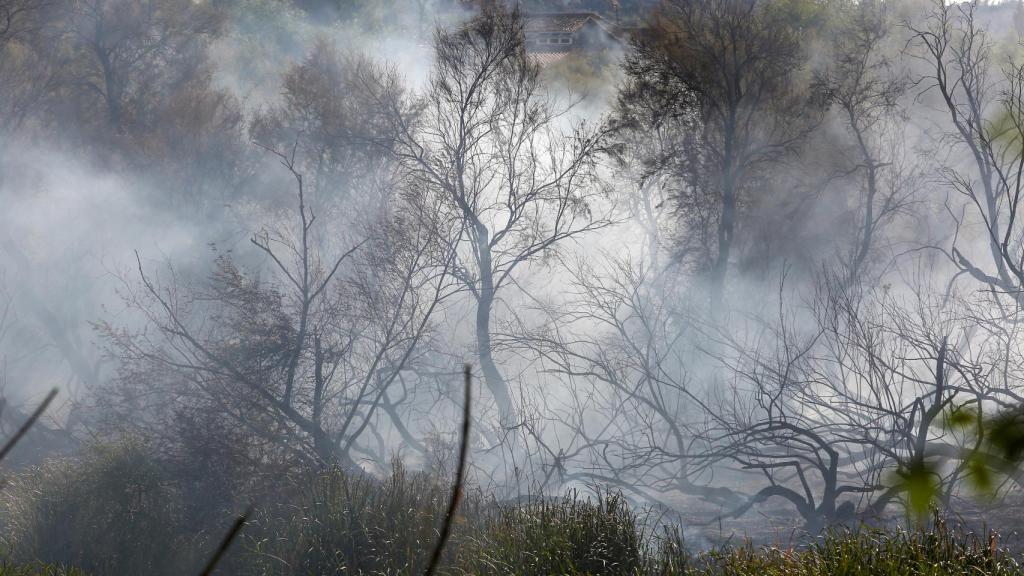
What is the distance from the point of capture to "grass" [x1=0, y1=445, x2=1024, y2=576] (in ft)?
17.1

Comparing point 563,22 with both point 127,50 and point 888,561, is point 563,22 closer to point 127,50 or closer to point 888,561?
point 127,50

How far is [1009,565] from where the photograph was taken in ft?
17.6

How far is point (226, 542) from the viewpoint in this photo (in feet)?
30.8

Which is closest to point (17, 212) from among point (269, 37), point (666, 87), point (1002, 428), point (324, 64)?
point (324, 64)

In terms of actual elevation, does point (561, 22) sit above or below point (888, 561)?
above

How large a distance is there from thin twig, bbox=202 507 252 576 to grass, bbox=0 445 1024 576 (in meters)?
0.08

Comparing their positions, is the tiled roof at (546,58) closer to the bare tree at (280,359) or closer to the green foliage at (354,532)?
the bare tree at (280,359)

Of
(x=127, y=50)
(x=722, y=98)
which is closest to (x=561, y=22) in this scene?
(x=127, y=50)

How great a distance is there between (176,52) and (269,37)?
13.9 meters

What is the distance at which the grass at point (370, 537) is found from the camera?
522cm

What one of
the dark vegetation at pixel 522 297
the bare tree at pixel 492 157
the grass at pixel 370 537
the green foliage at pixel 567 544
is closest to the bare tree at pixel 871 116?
the dark vegetation at pixel 522 297

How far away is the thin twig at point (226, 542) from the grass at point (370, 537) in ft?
0.28

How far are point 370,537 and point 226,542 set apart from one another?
7.98 feet

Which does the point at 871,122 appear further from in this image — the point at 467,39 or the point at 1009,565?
the point at 1009,565
